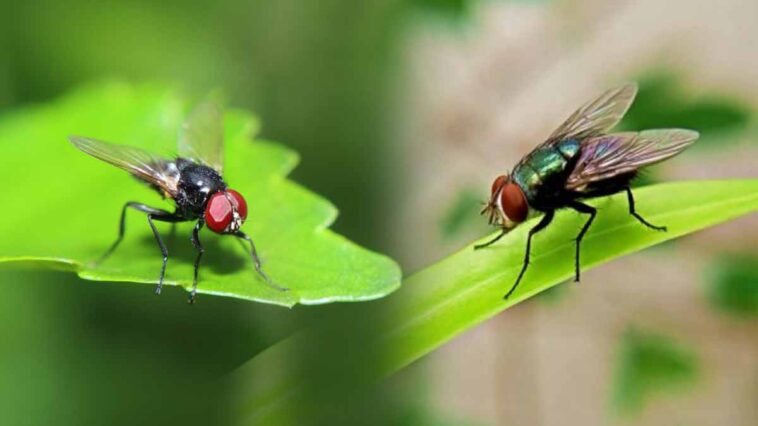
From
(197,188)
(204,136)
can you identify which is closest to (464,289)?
(197,188)

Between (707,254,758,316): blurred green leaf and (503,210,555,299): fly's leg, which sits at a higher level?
(503,210,555,299): fly's leg

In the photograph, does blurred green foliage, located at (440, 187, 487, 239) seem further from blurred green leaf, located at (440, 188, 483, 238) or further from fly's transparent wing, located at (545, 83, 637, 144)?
fly's transparent wing, located at (545, 83, 637, 144)

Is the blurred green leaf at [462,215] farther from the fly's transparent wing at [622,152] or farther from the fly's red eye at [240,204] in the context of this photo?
the fly's red eye at [240,204]

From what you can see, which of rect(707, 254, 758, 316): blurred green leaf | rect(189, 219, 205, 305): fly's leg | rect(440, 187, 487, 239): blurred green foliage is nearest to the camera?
rect(189, 219, 205, 305): fly's leg

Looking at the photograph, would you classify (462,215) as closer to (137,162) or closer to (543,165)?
(543,165)

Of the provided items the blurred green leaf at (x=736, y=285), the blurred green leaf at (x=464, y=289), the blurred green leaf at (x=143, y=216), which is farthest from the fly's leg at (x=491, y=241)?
the blurred green leaf at (x=736, y=285)

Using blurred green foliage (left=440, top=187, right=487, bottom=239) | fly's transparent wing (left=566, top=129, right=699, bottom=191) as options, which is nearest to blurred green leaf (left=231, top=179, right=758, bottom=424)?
fly's transparent wing (left=566, top=129, right=699, bottom=191)

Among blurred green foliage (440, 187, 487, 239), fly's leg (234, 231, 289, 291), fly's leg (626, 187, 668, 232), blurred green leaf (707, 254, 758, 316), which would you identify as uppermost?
fly's leg (234, 231, 289, 291)
